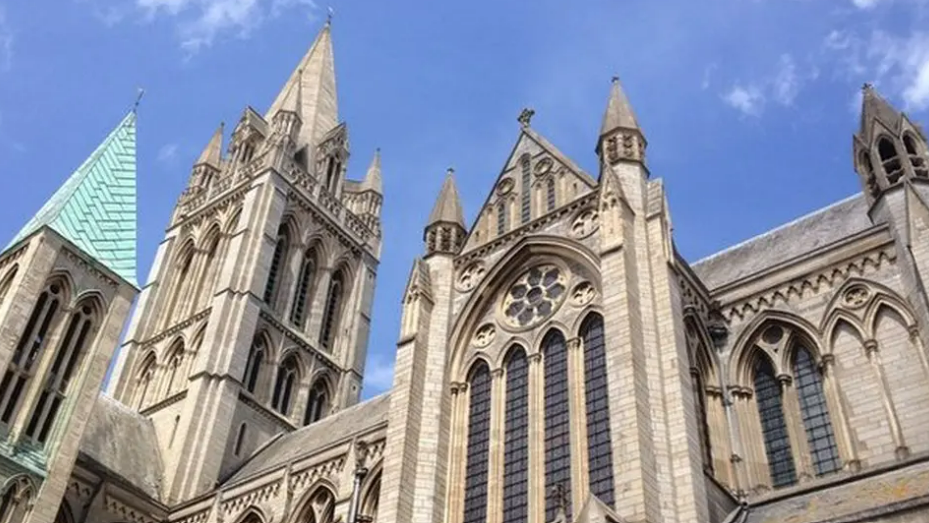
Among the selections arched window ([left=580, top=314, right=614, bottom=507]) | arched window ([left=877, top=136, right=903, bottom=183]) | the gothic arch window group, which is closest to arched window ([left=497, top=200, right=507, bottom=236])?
the gothic arch window group

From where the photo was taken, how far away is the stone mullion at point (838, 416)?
19.5m

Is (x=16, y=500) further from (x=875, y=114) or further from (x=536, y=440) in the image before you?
(x=875, y=114)

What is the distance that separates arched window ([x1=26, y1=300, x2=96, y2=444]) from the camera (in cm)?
2781

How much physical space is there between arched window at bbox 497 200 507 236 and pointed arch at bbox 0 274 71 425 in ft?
44.8

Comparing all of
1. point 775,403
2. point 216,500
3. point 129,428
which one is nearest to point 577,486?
point 775,403

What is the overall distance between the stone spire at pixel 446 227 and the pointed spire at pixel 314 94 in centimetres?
2403

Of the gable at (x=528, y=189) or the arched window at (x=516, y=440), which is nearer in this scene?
the arched window at (x=516, y=440)

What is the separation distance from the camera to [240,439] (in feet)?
124

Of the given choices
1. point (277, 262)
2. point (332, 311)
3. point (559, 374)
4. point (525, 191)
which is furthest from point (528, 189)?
point (332, 311)

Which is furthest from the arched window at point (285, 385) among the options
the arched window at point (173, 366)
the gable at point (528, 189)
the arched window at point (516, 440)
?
the arched window at point (516, 440)

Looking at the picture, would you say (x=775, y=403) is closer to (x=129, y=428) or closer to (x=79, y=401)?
(x=79, y=401)

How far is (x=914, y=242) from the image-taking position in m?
20.0

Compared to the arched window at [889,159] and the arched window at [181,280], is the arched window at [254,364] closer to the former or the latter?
the arched window at [181,280]

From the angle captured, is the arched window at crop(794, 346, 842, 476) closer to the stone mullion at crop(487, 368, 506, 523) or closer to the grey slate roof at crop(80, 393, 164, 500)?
the stone mullion at crop(487, 368, 506, 523)
